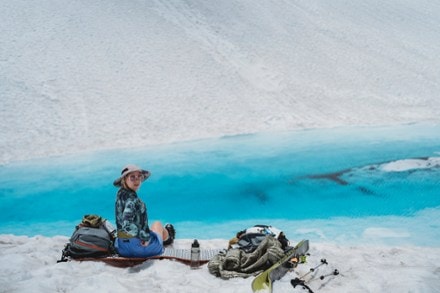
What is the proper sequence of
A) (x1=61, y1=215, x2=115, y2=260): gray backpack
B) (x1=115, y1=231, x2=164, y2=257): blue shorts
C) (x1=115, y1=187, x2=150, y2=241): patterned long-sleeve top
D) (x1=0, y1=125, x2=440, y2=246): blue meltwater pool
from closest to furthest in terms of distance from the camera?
(x1=115, y1=187, x2=150, y2=241): patterned long-sleeve top, (x1=115, y1=231, x2=164, y2=257): blue shorts, (x1=61, y1=215, x2=115, y2=260): gray backpack, (x1=0, y1=125, x2=440, y2=246): blue meltwater pool

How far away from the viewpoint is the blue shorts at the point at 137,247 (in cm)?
597

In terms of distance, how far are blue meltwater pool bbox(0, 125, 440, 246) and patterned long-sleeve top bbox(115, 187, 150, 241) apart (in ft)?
12.3

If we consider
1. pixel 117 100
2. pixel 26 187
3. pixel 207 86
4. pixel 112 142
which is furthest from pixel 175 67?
pixel 26 187

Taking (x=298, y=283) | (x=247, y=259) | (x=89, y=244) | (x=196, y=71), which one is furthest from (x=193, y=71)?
(x=298, y=283)

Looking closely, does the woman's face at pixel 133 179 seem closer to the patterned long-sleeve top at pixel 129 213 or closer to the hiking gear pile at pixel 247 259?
the patterned long-sleeve top at pixel 129 213

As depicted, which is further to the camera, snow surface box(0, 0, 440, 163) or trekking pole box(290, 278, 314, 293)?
snow surface box(0, 0, 440, 163)

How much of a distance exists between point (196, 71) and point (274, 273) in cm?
2451

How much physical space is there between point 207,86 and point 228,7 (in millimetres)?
15368

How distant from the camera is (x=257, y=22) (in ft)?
122

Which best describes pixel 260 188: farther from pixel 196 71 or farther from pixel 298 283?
pixel 196 71

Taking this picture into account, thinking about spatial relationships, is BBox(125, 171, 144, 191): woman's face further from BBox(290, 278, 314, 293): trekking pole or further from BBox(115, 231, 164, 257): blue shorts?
BBox(290, 278, 314, 293): trekking pole

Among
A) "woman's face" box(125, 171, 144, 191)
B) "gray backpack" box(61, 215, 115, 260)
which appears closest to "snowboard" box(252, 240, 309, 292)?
"woman's face" box(125, 171, 144, 191)

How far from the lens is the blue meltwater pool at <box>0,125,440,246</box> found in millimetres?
9898

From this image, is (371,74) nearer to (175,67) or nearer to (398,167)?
(175,67)
